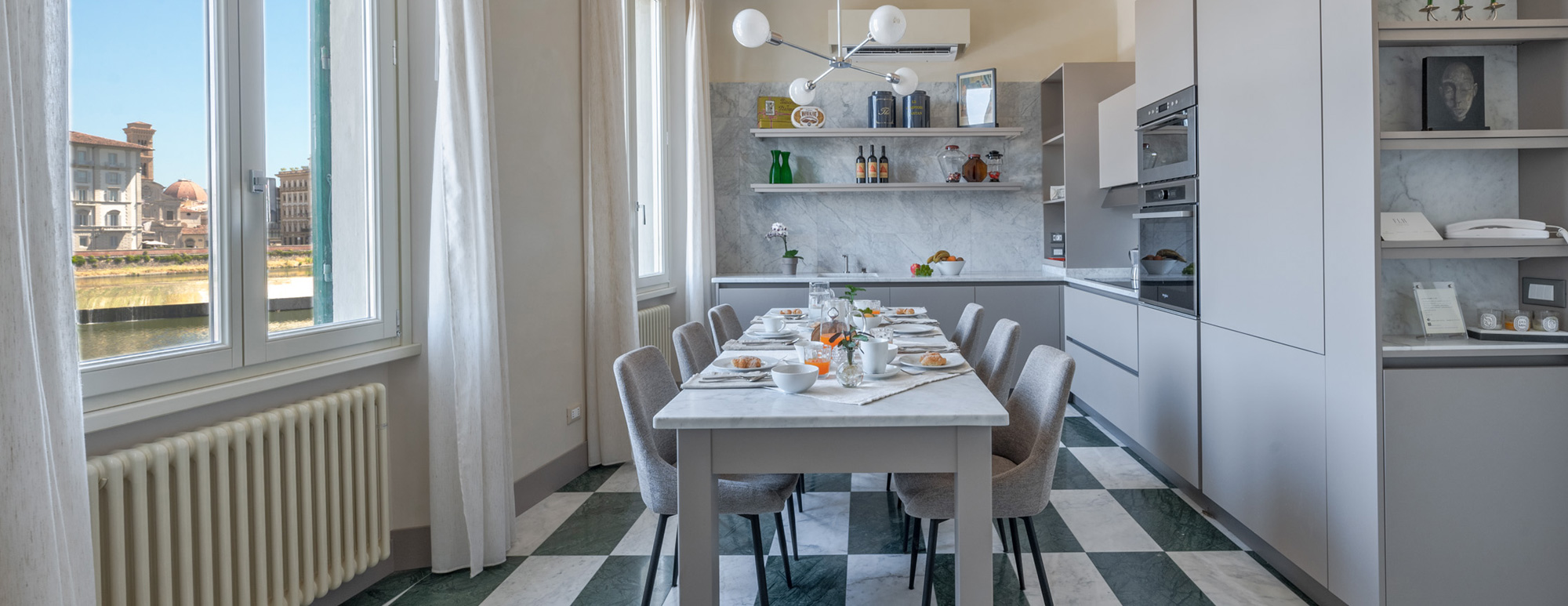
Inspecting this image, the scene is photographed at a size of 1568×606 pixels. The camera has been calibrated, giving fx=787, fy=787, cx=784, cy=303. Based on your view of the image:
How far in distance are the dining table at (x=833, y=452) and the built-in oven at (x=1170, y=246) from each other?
1.80 m

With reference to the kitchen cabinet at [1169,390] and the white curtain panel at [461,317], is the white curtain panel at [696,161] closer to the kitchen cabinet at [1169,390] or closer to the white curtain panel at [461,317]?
the white curtain panel at [461,317]

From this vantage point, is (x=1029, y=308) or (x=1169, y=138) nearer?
(x=1169, y=138)

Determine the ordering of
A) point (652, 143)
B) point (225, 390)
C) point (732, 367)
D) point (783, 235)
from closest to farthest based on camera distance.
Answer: point (225, 390) < point (732, 367) < point (652, 143) < point (783, 235)

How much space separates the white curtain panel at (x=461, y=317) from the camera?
2.54 metres

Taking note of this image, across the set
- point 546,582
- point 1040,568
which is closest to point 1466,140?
point 1040,568

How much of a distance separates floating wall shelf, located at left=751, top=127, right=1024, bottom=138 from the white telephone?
365 cm

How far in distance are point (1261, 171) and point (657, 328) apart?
130 inches

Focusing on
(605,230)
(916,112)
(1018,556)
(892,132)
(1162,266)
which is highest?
(916,112)

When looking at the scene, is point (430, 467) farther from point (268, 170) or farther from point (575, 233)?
point (575, 233)

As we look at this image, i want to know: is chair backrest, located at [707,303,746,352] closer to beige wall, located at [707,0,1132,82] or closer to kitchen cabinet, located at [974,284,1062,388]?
kitchen cabinet, located at [974,284,1062,388]

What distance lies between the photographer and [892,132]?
5.64 metres

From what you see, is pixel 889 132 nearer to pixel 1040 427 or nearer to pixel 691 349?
pixel 691 349

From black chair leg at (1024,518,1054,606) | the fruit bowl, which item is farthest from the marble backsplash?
black chair leg at (1024,518,1054,606)

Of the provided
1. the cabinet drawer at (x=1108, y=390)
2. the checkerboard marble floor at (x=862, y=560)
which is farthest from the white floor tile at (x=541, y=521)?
the cabinet drawer at (x=1108, y=390)
